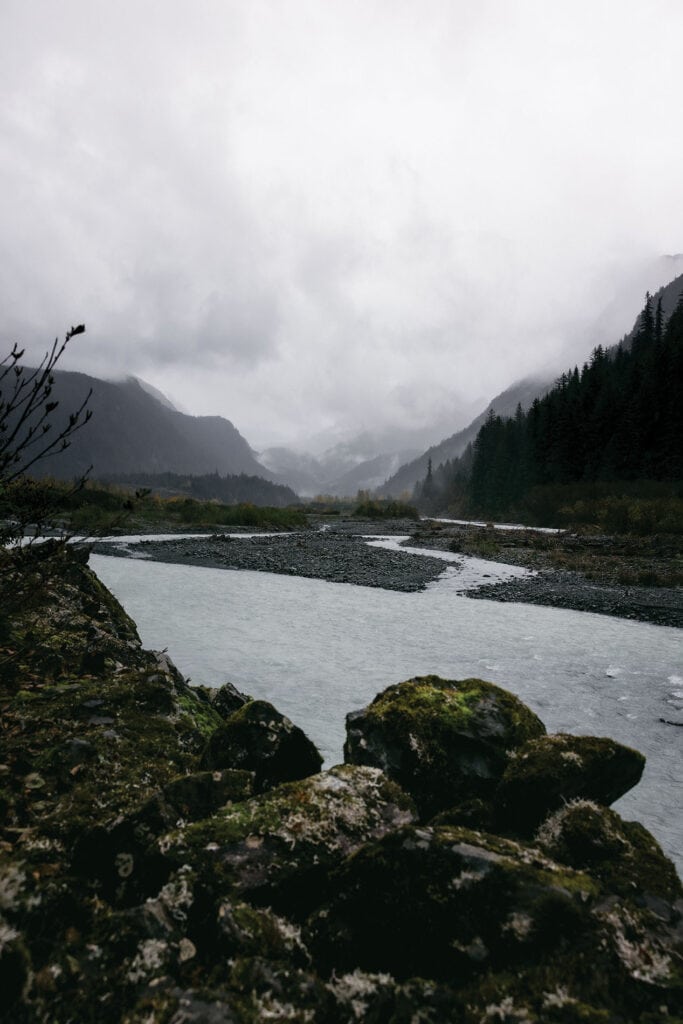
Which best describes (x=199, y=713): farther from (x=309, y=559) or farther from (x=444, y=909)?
(x=309, y=559)

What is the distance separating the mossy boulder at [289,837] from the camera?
3.27 metres

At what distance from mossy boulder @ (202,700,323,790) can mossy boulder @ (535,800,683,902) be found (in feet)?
8.84

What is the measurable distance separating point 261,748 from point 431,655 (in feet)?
31.3

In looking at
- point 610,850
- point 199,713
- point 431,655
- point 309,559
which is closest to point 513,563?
point 309,559

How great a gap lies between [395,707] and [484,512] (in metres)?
107

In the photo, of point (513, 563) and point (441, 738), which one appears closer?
point (441, 738)

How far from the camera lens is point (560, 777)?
177 inches

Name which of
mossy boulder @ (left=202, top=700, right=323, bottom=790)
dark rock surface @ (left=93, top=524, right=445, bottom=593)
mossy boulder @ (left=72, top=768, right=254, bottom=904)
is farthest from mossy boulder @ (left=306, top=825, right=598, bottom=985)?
dark rock surface @ (left=93, top=524, right=445, bottom=593)

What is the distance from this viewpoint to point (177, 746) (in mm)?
5641

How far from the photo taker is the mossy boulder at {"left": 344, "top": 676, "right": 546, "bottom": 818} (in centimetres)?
535

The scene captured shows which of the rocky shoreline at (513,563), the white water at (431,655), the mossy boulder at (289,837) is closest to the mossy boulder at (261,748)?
the mossy boulder at (289,837)

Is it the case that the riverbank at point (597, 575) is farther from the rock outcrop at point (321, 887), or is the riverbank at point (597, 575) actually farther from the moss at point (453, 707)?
the rock outcrop at point (321, 887)

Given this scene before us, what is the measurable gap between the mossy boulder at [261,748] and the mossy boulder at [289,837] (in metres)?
1.34

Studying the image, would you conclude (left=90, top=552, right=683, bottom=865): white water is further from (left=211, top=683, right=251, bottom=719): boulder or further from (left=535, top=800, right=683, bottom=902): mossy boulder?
(left=535, top=800, right=683, bottom=902): mossy boulder
